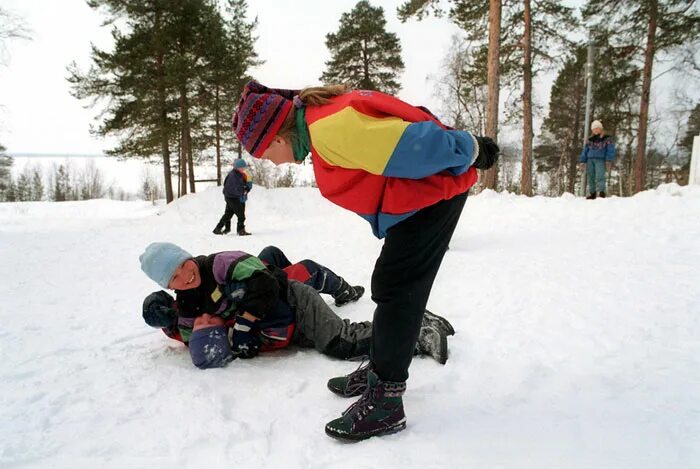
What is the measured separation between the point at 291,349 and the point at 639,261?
3330mm

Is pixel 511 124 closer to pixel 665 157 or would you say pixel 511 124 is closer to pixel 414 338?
pixel 665 157

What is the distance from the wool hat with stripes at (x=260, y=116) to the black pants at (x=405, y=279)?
23.3 inches

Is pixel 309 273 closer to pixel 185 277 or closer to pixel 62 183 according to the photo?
pixel 185 277

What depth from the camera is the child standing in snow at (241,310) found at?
2.11 meters

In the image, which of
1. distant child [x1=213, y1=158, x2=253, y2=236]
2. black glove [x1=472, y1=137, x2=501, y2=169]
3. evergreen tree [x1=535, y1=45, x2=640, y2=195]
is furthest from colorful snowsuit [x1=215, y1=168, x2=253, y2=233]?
evergreen tree [x1=535, y1=45, x2=640, y2=195]

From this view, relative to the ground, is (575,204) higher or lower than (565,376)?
higher

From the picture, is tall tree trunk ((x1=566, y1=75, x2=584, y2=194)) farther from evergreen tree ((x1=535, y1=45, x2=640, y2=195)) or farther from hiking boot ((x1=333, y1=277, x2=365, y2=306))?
hiking boot ((x1=333, y1=277, x2=365, y2=306))

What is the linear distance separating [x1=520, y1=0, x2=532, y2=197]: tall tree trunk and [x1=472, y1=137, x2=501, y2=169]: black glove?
34.8 ft

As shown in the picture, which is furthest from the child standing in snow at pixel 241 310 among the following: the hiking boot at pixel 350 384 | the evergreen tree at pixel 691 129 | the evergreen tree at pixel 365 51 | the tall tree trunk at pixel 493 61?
the evergreen tree at pixel 691 129

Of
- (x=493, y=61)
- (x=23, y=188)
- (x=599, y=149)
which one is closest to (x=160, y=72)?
(x=493, y=61)

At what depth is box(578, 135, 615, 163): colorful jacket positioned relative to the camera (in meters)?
7.64

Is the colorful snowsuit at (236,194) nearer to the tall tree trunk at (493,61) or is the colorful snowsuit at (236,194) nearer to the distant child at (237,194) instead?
the distant child at (237,194)

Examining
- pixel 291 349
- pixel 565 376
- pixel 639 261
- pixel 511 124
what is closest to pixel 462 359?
pixel 565 376

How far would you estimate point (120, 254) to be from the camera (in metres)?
5.72
